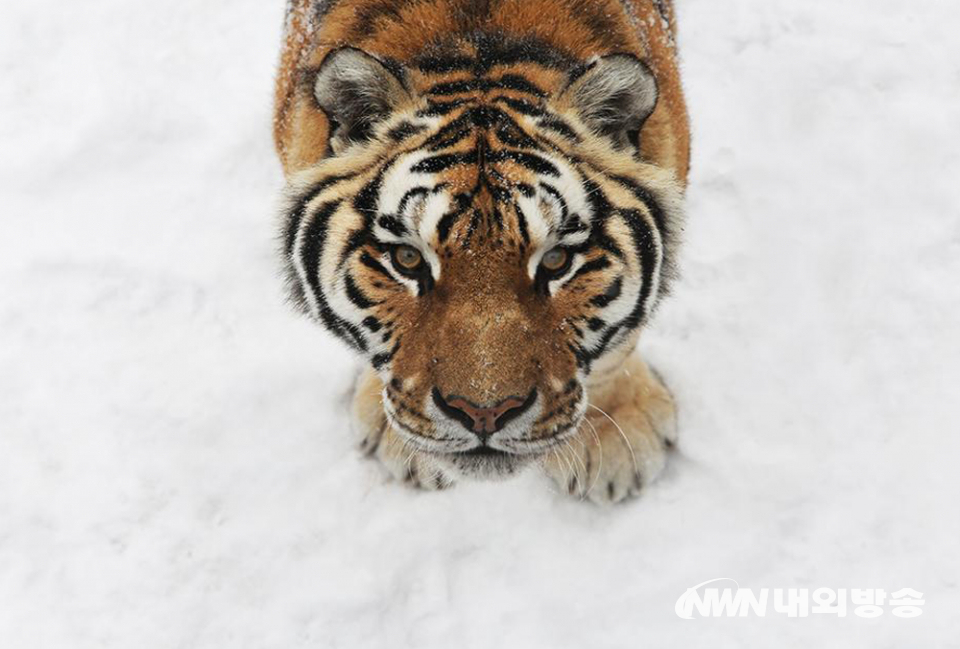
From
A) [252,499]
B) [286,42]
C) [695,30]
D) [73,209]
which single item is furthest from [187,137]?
[695,30]

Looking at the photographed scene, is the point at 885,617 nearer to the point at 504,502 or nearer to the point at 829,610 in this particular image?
the point at 829,610

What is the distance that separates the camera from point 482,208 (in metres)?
2.03

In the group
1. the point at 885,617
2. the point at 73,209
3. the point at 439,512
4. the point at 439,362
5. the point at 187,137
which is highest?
the point at 187,137

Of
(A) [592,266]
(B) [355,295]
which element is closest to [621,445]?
(A) [592,266]

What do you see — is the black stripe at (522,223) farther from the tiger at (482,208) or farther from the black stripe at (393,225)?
the black stripe at (393,225)

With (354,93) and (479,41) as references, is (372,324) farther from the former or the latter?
(479,41)

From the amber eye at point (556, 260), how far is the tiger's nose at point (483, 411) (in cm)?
28

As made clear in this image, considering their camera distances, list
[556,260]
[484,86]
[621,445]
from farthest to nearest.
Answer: [621,445] < [484,86] < [556,260]

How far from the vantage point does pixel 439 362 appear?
213 cm

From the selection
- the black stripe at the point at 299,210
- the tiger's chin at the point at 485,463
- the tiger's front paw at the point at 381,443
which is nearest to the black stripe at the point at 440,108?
the black stripe at the point at 299,210

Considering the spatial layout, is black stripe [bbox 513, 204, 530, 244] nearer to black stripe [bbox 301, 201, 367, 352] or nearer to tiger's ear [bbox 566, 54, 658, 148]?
tiger's ear [bbox 566, 54, 658, 148]

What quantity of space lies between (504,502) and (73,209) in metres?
1.99

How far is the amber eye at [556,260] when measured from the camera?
2117mm

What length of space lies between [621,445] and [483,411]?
3.50ft
